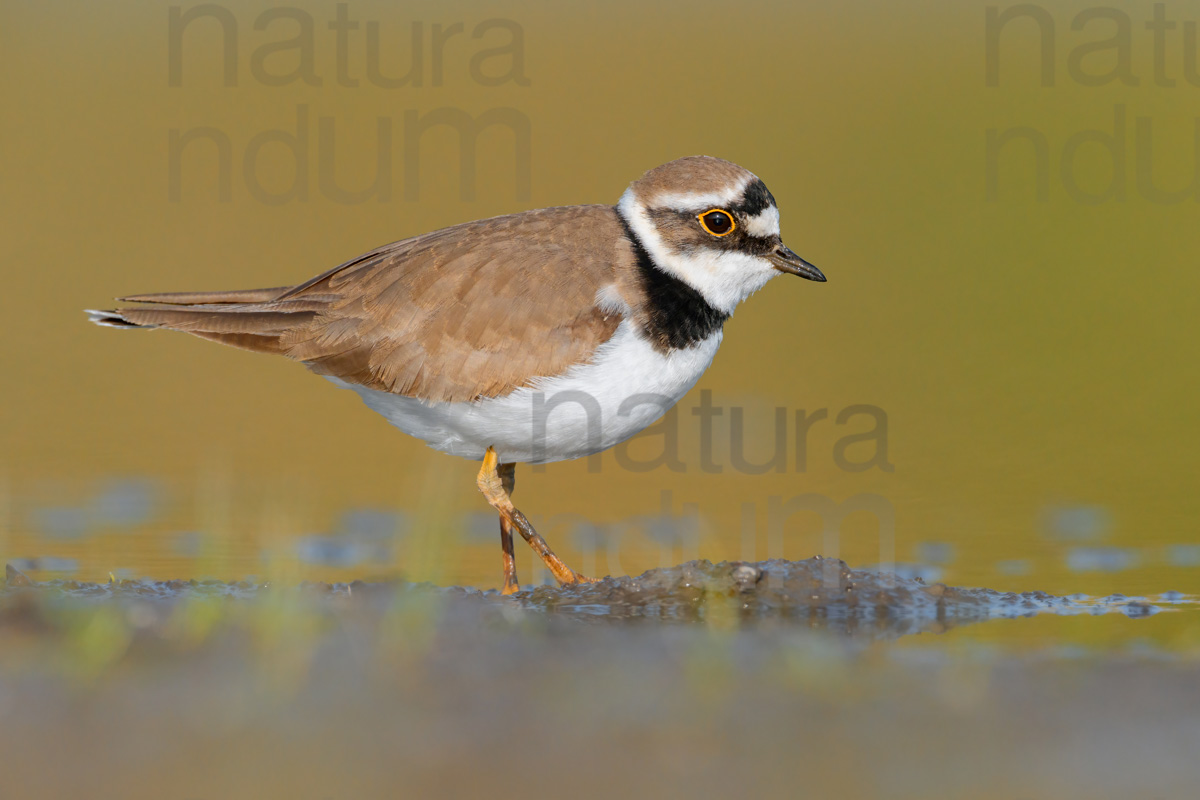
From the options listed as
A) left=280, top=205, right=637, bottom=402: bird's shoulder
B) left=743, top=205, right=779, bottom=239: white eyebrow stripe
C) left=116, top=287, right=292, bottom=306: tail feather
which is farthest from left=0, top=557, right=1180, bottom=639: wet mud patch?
left=116, top=287, right=292, bottom=306: tail feather

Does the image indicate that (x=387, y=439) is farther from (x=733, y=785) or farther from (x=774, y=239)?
(x=733, y=785)

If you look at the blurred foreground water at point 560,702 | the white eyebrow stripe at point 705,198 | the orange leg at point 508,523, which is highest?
the white eyebrow stripe at point 705,198

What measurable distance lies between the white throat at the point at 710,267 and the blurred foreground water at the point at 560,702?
5.85 feet

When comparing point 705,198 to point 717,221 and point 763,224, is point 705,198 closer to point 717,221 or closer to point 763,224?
point 717,221

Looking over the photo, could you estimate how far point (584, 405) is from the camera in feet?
22.8

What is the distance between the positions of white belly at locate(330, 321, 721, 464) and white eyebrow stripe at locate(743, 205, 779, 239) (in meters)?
0.62

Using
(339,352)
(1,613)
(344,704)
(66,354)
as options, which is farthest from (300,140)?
(344,704)

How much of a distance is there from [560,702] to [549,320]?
2.65m

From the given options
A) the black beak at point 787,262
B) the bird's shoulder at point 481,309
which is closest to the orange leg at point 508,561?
the bird's shoulder at point 481,309

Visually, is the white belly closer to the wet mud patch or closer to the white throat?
the white throat

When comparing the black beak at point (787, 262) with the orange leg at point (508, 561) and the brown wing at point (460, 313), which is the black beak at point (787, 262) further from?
the orange leg at point (508, 561)

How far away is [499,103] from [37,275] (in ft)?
24.0

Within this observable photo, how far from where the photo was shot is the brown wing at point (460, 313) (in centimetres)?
712

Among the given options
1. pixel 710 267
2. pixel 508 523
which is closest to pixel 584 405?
pixel 508 523
